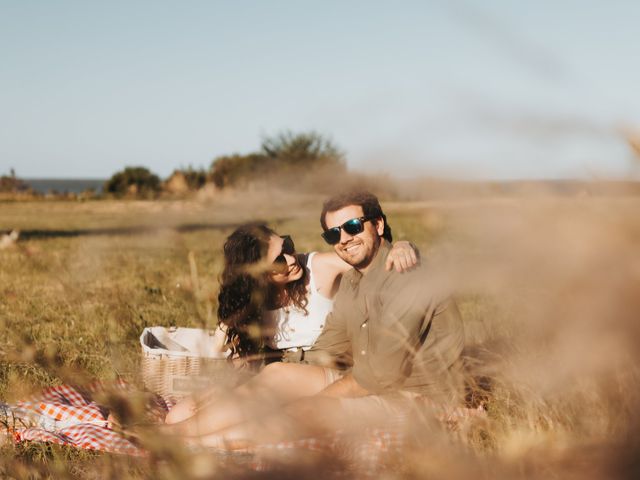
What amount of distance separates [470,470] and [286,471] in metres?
0.50

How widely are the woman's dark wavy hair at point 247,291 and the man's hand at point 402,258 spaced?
35.1 inches

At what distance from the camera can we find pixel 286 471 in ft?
5.72

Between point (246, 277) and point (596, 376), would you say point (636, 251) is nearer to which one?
point (596, 376)

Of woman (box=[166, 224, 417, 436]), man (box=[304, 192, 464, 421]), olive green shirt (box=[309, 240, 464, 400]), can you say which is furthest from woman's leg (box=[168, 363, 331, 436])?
Result: olive green shirt (box=[309, 240, 464, 400])

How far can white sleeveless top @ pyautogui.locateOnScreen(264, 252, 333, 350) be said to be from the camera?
13.6ft

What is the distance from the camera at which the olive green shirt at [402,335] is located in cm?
283

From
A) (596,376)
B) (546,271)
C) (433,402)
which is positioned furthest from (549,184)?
(433,402)

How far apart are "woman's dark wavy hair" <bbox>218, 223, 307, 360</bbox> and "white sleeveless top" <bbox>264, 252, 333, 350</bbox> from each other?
0.04 m

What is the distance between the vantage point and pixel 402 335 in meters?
2.81

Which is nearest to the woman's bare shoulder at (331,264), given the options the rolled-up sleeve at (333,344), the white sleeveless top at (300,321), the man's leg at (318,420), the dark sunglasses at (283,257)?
the white sleeveless top at (300,321)

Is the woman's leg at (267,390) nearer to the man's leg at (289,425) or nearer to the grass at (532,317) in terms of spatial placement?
the man's leg at (289,425)

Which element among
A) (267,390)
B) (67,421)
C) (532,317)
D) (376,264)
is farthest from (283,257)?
(532,317)

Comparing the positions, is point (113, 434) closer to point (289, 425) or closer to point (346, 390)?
point (346, 390)

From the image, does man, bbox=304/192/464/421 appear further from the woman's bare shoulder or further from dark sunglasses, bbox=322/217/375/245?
the woman's bare shoulder
